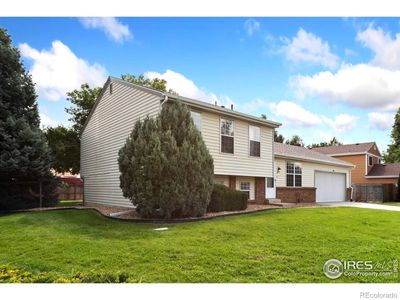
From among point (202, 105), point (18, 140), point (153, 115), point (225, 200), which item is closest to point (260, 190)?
point (225, 200)

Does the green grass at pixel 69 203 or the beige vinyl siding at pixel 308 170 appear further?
the beige vinyl siding at pixel 308 170

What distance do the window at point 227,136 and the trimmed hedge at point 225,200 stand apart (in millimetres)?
2169

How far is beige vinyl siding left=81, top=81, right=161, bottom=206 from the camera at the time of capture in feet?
39.7

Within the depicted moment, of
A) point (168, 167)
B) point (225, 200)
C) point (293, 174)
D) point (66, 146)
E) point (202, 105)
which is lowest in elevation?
point (225, 200)

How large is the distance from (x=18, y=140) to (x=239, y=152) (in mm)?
8448

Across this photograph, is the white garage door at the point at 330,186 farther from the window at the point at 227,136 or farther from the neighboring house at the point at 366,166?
the window at the point at 227,136

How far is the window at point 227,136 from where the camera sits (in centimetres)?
1273

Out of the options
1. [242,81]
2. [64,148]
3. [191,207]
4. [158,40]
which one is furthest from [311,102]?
[64,148]

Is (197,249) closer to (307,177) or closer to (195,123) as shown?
(195,123)

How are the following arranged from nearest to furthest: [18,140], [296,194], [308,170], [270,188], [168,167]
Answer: [168,167] → [18,140] → [270,188] → [296,194] → [308,170]

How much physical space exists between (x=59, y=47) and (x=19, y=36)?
858 millimetres

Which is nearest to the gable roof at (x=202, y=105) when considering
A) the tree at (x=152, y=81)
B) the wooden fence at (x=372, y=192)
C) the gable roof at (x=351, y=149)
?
the tree at (x=152, y=81)

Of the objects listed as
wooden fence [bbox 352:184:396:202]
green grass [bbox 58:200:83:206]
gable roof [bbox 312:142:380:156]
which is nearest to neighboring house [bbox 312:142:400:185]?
gable roof [bbox 312:142:380:156]

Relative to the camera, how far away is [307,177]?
1870 cm
